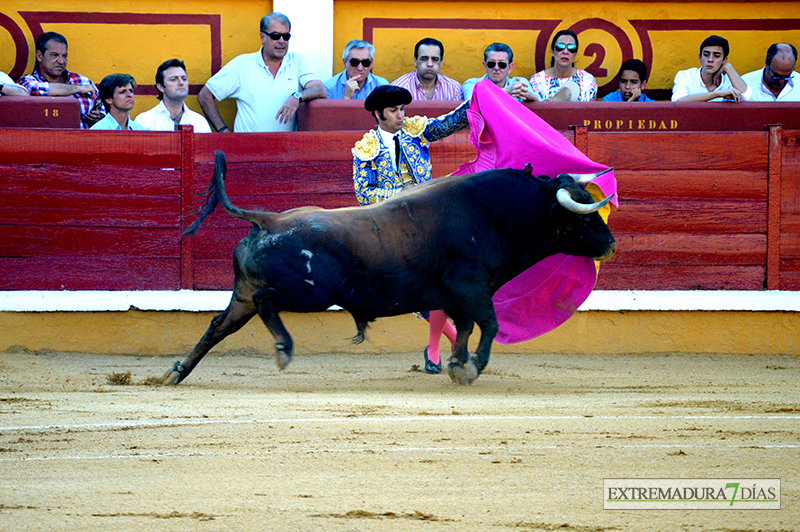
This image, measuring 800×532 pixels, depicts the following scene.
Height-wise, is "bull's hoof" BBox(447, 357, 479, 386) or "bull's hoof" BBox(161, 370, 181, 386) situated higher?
"bull's hoof" BBox(447, 357, 479, 386)

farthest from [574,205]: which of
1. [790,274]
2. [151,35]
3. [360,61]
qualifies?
[151,35]

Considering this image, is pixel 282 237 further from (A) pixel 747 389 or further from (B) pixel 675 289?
(B) pixel 675 289

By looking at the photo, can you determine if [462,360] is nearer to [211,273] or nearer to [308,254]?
[308,254]

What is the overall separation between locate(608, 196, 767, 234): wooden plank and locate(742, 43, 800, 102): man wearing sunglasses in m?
0.84

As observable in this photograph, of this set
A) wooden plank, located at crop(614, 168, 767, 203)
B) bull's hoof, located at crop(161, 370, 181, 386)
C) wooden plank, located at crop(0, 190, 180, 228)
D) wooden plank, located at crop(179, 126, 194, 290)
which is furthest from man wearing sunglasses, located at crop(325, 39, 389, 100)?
bull's hoof, located at crop(161, 370, 181, 386)

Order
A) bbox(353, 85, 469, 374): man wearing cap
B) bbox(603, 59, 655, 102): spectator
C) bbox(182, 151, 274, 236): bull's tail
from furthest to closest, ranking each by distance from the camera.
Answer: bbox(603, 59, 655, 102): spectator < bbox(353, 85, 469, 374): man wearing cap < bbox(182, 151, 274, 236): bull's tail

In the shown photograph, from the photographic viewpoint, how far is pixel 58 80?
5824mm

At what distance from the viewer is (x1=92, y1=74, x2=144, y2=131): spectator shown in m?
5.50

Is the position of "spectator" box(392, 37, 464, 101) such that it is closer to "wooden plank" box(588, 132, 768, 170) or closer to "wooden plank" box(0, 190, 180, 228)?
"wooden plank" box(588, 132, 768, 170)

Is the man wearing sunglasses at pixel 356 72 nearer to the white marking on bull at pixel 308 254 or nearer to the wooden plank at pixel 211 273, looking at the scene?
the wooden plank at pixel 211 273

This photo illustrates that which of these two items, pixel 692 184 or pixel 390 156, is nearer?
pixel 390 156

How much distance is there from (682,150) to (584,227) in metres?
1.89

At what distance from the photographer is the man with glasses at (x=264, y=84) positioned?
5.80m

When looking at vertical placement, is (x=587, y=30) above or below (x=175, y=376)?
above
